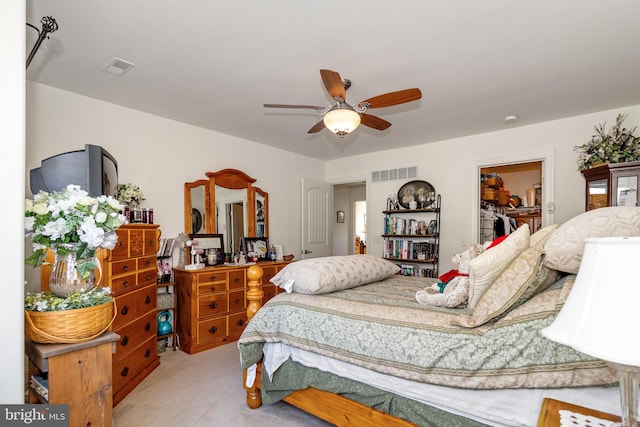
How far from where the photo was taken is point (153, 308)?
3.01m

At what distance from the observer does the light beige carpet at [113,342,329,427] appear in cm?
212

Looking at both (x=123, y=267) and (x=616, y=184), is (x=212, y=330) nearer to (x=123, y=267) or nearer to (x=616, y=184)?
Answer: (x=123, y=267)

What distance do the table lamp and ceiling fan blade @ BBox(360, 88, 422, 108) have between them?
1645 millimetres

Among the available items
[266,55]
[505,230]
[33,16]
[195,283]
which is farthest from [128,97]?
[505,230]

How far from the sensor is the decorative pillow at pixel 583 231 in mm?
1268

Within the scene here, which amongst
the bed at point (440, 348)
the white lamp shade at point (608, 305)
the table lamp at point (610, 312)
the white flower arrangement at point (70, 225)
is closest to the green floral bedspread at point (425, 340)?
the bed at point (440, 348)

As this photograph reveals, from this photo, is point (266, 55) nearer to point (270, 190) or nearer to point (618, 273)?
point (618, 273)

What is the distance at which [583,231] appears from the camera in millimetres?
1330

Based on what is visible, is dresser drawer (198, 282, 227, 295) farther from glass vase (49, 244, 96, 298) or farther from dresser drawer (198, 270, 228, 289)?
glass vase (49, 244, 96, 298)

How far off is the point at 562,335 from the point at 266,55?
2282 millimetres

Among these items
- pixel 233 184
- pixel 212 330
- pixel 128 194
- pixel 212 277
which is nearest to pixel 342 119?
pixel 128 194

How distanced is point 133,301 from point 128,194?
103cm

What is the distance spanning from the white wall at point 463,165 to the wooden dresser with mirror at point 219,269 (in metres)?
1.69

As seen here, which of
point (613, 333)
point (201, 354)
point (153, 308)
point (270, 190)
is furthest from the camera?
point (270, 190)
